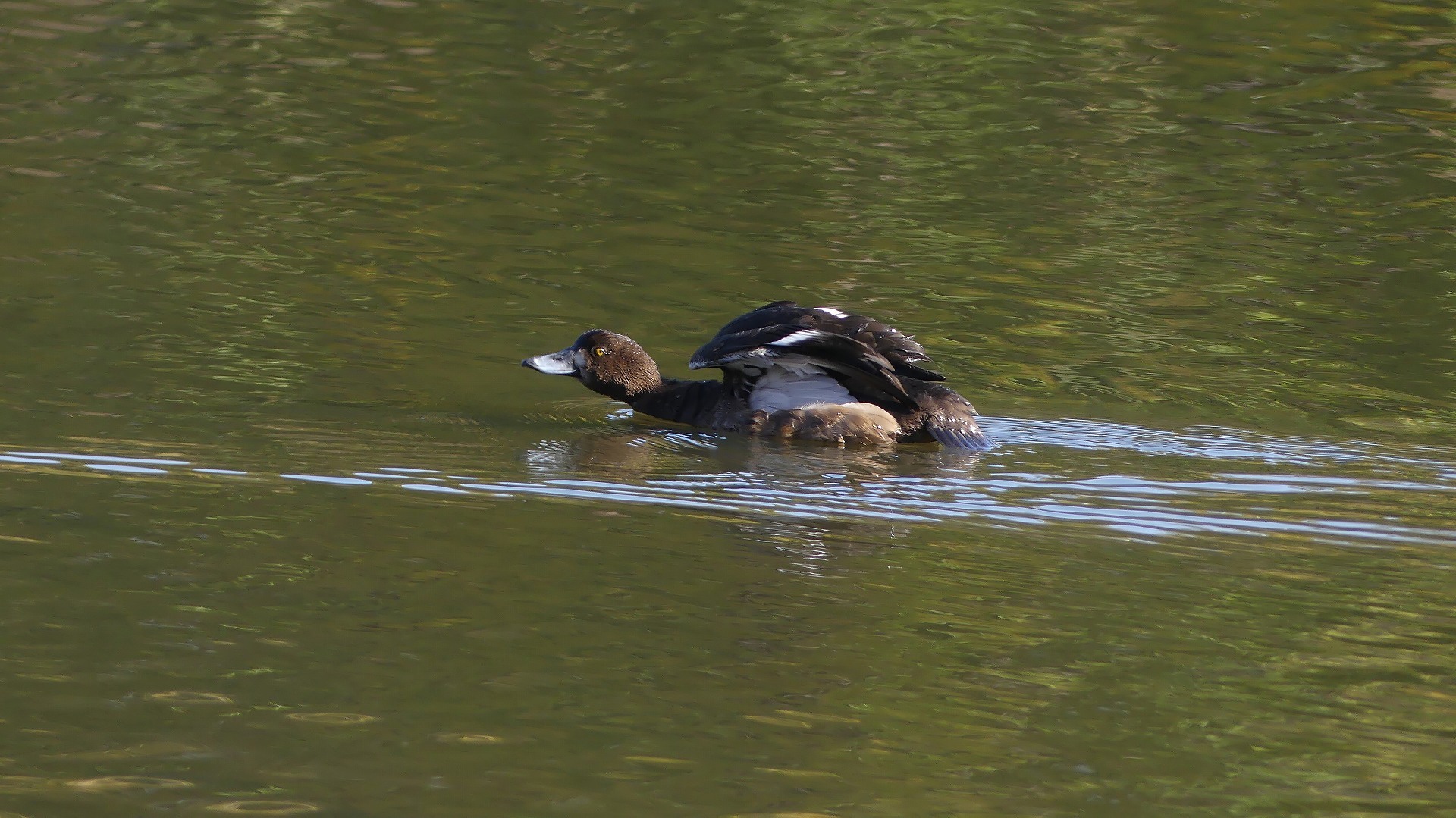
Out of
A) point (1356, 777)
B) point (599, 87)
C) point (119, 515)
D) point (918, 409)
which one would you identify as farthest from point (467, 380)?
point (599, 87)

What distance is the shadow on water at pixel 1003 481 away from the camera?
7.23m

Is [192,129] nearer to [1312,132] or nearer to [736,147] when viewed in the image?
[736,147]

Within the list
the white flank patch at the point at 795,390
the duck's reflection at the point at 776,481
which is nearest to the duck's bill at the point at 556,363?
the duck's reflection at the point at 776,481

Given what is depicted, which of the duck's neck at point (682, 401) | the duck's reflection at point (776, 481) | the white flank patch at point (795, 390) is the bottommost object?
the duck's reflection at point (776, 481)

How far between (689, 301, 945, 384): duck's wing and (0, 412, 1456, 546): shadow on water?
425 mm

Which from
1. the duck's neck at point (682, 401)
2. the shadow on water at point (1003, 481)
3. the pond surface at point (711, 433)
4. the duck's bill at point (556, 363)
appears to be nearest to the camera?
the pond surface at point (711, 433)

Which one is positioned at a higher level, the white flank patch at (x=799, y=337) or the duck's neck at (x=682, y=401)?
the white flank patch at (x=799, y=337)

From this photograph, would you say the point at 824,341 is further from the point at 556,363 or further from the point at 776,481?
the point at 556,363

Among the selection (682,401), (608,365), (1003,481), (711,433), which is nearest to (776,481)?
(1003,481)

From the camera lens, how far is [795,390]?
925 cm

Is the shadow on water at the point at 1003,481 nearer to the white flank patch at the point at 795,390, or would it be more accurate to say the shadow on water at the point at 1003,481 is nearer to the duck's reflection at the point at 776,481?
the duck's reflection at the point at 776,481

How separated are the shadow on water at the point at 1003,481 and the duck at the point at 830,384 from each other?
11cm

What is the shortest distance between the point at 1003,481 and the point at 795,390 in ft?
5.24

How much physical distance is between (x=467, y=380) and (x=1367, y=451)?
469cm
